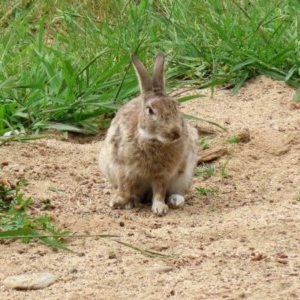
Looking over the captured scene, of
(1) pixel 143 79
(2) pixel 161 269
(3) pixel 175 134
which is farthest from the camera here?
(1) pixel 143 79

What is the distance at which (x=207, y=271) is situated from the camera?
4.77 metres

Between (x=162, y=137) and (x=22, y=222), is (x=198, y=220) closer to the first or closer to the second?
(x=162, y=137)

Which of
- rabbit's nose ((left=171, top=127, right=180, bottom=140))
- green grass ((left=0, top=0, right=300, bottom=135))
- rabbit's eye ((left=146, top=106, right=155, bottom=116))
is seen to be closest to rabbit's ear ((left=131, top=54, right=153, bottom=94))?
rabbit's eye ((left=146, top=106, right=155, bottom=116))

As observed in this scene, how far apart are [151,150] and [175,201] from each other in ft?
1.14

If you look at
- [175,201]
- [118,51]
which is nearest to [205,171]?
[175,201]

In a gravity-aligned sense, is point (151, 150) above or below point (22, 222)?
above

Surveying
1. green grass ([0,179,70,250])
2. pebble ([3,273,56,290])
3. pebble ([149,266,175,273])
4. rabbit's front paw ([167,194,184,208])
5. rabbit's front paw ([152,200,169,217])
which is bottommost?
rabbit's front paw ([167,194,184,208])

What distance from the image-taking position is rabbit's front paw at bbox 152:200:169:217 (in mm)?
6050

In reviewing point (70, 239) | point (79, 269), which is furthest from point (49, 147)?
point (79, 269)

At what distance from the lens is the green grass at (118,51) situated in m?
7.61

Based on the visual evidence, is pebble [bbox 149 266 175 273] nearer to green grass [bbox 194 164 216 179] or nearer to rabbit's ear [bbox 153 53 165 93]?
rabbit's ear [bbox 153 53 165 93]

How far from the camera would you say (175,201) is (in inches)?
A: 245

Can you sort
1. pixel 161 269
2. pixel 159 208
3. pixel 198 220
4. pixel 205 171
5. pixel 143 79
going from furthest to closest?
1. pixel 205 171
2. pixel 143 79
3. pixel 159 208
4. pixel 198 220
5. pixel 161 269

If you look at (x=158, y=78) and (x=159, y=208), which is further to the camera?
(x=158, y=78)
